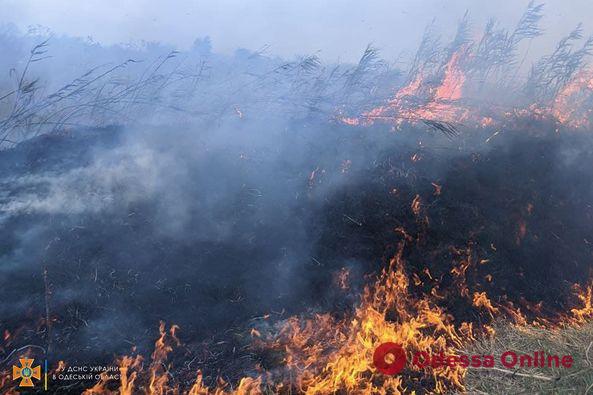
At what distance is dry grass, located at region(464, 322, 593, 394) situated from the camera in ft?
9.93

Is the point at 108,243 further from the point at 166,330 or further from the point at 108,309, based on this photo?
the point at 166,330
